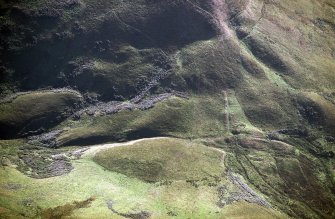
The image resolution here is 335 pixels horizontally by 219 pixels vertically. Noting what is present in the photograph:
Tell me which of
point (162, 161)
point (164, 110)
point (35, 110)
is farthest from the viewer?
point (164, 110)

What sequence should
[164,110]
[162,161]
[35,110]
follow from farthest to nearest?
[164,110]
[35,110]
[162,161]

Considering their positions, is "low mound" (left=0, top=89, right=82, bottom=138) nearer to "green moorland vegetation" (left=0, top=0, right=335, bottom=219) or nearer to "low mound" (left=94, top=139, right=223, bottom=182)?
"green moorland vegetation" (left=0, top=0, right=335, bottom=219)

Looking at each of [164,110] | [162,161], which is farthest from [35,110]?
[162,161]

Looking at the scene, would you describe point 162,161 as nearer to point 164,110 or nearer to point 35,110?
point 164,110

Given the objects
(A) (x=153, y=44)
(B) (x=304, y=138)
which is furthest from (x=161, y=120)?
(B) (x=304, y=138)

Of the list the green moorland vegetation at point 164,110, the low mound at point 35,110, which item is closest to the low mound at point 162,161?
the green moorland vegetation at point 164,110

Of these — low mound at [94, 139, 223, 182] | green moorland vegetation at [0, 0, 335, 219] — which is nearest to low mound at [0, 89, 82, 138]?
green moorland vegetation at [0, 0, 335, 219]

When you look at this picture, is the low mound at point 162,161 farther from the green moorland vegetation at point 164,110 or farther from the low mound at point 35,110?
the low mound at point 35,110

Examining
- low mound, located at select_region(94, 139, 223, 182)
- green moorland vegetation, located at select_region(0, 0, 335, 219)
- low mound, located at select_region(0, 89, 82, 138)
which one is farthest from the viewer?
low mound, located at select_region(0, 89, 82, 138)

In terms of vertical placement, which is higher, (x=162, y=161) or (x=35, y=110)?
(x=35, y=110)

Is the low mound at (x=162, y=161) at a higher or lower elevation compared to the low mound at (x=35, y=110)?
lower
